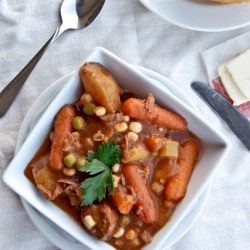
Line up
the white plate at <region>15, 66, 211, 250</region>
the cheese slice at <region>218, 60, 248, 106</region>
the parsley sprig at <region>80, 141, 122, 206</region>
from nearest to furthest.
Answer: the parsley sprig at <region>80, 141, 122, 206</region>
the white plate at <region>15, 66, 211, 250</region>
the cheese slice at <region>218, 60, 248, 106</region>

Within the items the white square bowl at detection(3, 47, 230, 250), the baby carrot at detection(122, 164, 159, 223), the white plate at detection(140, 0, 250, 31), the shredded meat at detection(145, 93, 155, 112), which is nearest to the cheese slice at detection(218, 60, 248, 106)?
the white plate at detection(140, 0, 250, 31)

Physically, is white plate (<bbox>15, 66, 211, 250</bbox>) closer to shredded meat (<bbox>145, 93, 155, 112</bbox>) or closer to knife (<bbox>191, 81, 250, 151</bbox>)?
knife (<bbox>191, 81, 250, 151</bbox>)

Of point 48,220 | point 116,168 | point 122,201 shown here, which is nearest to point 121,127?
point 116,168

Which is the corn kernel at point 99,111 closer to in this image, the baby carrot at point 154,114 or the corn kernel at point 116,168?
the baby carrot at point 154,114

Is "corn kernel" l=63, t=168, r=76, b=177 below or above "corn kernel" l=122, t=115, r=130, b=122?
below

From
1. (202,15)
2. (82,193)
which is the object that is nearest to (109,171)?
(82,193)

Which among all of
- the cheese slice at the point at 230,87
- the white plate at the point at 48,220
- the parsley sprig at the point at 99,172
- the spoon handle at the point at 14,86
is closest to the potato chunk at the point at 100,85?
the parsley sprig at the point at 99,172

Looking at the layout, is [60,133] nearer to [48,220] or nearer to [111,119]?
[111,119]

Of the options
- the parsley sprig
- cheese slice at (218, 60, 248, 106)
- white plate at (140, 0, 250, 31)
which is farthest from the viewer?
cheese slice at (218, 60, 248, 106)
